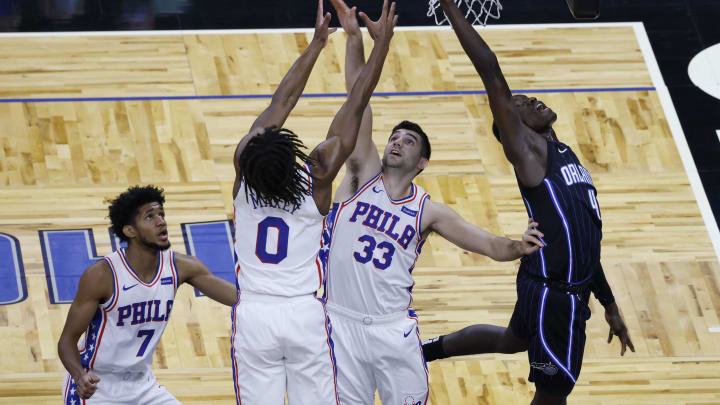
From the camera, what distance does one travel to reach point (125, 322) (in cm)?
577

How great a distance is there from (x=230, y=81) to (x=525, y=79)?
2.47 metres

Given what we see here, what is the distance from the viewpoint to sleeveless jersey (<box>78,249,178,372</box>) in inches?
226

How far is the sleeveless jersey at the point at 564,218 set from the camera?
18.7 feet

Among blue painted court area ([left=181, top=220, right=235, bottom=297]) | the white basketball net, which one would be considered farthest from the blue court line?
blue painted court area ([left=181, top=220, right=235, bottom=297])

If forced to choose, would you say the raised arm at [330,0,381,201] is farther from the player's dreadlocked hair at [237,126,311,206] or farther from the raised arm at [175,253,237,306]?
the player's dreadlocked hair at [237,126,311,206]

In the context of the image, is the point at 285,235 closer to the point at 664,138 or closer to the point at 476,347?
the point at 476,347

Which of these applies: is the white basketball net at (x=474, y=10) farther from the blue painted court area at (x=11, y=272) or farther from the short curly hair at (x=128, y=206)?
the blue painted court area at (x=11, y=272)

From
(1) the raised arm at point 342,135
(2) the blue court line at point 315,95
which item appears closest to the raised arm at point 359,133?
(1) the raised arm at point 342,135

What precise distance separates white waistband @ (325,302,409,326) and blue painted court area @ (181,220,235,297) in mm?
2001

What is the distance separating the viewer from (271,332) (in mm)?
5207

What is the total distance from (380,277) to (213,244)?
244cm

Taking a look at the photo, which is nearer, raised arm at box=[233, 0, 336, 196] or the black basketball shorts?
raised arm at box=[233, 0, 336, 196]

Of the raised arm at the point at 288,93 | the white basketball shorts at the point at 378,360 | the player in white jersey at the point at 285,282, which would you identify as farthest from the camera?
the white basketball shorts at the point at 378,360

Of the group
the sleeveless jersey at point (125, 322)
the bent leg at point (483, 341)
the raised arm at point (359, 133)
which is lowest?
the bent leg at point (483, 341)
